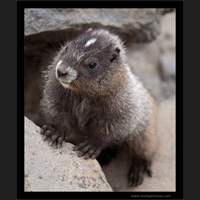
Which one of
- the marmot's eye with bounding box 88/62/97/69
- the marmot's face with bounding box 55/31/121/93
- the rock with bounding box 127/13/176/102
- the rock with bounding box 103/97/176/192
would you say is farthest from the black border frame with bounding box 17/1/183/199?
the rock with bounding box 127/13/176/102

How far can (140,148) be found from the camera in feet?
18.3

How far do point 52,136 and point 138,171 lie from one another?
1.28 m

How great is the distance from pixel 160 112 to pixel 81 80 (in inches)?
89.3

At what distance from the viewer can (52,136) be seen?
475 cm

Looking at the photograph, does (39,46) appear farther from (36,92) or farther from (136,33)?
(136,33)

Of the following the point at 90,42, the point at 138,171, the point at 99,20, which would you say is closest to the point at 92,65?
the point at 90,42

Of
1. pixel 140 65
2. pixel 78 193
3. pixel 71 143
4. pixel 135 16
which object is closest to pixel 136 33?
pixel 135 16

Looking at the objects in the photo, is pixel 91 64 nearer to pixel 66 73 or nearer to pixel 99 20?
pixel 66 73

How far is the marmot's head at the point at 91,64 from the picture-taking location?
438 cm

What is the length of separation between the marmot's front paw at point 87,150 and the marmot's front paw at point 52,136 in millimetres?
Result: 153

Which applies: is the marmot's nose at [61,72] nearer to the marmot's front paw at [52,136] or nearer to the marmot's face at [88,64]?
the marmot's face at [88,64]

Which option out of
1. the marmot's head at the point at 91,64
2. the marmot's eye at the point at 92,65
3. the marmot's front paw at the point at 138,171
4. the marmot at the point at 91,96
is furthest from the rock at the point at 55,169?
the marmot's front paw at the point at 138,171

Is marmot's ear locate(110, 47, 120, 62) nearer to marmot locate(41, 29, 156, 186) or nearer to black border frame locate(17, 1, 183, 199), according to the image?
marmot locate(41, 29, 156, 186)

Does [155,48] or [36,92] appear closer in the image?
[36,92]
